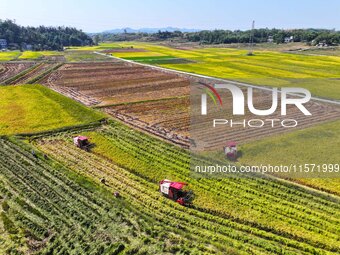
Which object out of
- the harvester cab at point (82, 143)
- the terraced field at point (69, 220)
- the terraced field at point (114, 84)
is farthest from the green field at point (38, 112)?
the terraced field at point (69, 220)

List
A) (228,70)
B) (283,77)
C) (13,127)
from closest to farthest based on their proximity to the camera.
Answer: (13,127) → (283,77) → (228,70)

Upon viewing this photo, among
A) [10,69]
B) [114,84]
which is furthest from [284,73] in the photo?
[10,69]

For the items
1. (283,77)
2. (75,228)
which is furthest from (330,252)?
(283,77)

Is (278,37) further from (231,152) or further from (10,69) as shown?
(231,152)

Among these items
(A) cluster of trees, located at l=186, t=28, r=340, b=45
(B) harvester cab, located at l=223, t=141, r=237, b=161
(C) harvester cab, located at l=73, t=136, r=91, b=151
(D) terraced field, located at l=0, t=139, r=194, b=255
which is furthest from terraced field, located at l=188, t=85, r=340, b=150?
(A) cluster of trees, located at l=186, t=28, r=340, b=45

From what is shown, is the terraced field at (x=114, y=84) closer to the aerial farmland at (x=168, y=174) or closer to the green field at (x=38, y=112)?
the aerial farmland at (x=168, y=174)

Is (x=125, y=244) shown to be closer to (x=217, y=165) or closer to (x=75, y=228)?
(x=75, y=228)
